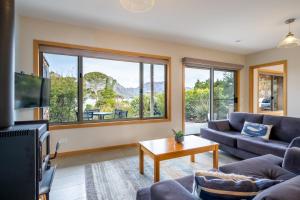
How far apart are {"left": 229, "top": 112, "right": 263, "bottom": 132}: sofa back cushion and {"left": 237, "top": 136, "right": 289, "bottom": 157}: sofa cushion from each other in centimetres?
57

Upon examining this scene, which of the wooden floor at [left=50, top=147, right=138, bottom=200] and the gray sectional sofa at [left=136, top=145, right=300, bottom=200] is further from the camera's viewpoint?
the wooden floor at [left=50, top=147, right=138, bottom=200]

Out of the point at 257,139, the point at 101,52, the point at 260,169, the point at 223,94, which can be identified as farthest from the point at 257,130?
the point at 101,52

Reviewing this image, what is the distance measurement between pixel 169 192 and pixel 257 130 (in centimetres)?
290

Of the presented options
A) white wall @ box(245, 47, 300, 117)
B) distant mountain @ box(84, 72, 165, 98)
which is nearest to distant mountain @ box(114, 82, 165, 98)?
distant mountain @ box(84, 72, 165, 98)

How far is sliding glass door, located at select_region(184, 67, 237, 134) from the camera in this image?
4902 mm

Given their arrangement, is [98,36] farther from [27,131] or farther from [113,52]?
[27,131]

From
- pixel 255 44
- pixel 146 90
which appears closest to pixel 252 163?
pixel 146 90

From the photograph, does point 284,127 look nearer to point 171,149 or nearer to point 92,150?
point 171,149

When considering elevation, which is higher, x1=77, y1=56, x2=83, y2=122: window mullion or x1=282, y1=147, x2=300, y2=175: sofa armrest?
x1=77, y1=56, x2=83, y2=122: window mullion

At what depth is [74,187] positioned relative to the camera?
222 centimetres

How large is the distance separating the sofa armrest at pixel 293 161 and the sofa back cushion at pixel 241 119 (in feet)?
6.44

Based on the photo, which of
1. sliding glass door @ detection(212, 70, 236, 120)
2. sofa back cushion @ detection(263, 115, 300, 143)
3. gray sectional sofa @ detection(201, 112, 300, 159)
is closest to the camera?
gray sectional sofa @ detection(201, 112, 300, 159)

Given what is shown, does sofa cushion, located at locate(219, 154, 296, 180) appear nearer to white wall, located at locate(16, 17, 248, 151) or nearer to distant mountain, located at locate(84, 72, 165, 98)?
white wall, located at locate(16, 17, 248, 151)

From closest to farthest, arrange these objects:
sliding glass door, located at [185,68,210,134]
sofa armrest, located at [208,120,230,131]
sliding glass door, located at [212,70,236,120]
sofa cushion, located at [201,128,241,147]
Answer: sofa cushion, located at [201,128,241,147] → sofa armrest, located at [208,120,230,131] → sliding glass door, located at [185,68,210,134] → sliding glass door, located at [212,70,236,120]
